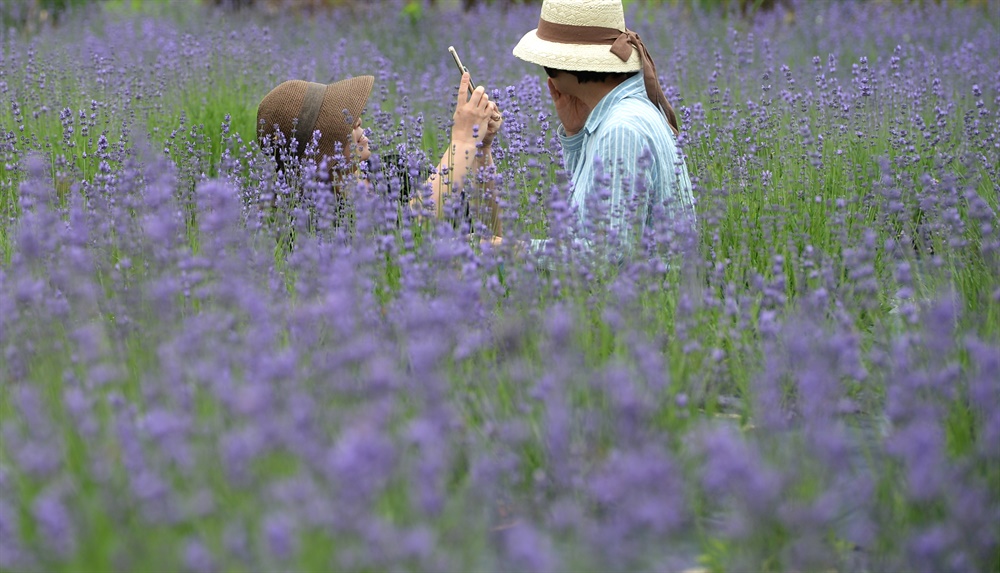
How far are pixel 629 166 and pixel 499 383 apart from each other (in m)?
1.29

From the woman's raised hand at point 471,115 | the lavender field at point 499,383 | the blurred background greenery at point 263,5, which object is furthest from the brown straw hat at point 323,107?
the blurred background greenery at point 263,5

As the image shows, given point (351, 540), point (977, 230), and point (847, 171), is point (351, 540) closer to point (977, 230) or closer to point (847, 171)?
point (977, 230)

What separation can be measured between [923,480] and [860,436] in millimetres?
712

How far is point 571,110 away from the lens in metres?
3.92

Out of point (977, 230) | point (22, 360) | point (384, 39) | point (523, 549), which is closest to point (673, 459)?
point (523, 549)

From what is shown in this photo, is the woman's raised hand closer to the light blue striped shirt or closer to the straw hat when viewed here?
the straw hat

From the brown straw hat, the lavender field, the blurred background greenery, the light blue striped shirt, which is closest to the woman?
the brown straw hat

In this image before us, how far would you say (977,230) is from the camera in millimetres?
3730

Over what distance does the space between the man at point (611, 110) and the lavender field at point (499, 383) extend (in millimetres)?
156

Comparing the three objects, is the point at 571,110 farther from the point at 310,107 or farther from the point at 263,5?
the point at 263,5

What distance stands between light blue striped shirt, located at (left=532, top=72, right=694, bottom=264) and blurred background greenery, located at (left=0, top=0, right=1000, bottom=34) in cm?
654

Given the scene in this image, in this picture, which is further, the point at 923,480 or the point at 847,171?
the point at 847,171

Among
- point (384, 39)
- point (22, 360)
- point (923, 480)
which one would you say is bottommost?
point (384, 39)

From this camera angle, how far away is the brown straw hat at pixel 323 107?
4.15 metres
